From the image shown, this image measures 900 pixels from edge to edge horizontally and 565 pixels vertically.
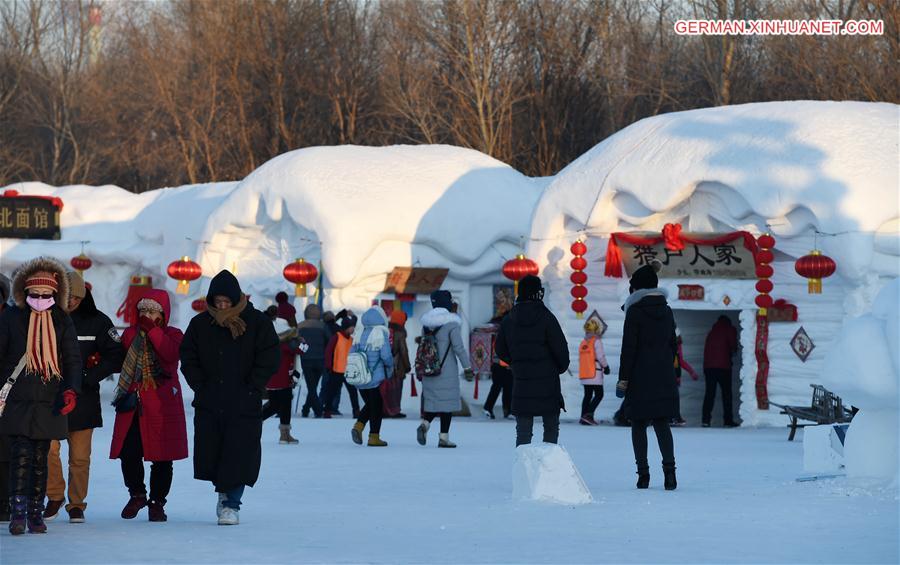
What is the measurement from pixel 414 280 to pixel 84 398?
1459 cm

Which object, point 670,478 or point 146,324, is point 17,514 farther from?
point 670,478

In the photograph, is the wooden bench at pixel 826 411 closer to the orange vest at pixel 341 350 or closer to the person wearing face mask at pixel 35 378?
the orange vest at pixel 341 350

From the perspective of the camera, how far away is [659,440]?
11.1 metres

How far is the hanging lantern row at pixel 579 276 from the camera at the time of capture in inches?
819

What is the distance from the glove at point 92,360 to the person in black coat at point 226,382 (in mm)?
625

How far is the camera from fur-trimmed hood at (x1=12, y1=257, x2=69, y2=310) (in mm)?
9000

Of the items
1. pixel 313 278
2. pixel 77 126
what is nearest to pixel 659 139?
pixel 313 278

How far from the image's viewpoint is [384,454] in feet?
48.3

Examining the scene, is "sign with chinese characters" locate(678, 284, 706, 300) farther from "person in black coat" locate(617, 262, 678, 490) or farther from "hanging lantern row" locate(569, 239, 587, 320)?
"person in black coat" locate(617, 262, 678, 490)

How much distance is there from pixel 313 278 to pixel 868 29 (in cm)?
1472

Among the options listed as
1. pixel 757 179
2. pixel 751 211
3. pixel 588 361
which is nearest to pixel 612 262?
pixel 588 361

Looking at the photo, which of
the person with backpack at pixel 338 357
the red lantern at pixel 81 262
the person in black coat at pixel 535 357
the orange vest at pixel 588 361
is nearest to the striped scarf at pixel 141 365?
the person in black coat at pixel 535 357

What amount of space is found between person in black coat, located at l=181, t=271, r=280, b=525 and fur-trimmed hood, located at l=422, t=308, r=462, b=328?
6520 mm

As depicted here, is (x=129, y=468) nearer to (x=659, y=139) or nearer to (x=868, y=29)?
(x=659, y=139)
